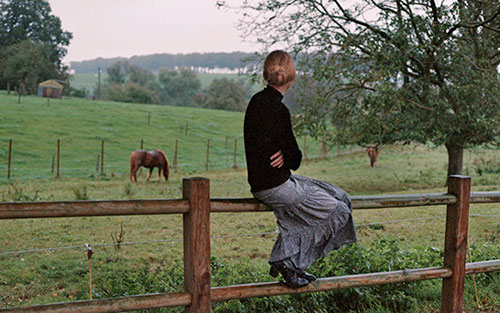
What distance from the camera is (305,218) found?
307cm

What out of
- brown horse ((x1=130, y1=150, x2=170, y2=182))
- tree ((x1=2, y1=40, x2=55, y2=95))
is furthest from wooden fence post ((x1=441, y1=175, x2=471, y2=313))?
tree ((x1=2, y1=40, x2=55, y2=95))

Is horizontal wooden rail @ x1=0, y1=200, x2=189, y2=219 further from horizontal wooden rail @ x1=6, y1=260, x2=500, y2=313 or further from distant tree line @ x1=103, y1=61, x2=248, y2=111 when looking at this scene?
distant tree line @ x1=103, y1=61, x2=248, y2=111

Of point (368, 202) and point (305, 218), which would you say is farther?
point (368, 202)

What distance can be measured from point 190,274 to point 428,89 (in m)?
12.2

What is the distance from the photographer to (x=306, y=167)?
931 inches

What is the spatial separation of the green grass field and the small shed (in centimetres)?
413

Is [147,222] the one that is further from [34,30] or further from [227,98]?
[227,98]

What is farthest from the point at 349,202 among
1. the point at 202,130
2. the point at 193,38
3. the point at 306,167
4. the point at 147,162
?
the point at 193,38

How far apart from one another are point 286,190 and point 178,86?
66.0m

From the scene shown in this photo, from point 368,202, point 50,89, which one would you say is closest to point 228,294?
point 368,202

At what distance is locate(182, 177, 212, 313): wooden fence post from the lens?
2.93 m

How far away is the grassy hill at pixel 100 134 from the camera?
2583 cm

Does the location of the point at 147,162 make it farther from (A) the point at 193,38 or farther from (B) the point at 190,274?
(A) the point at 193,38

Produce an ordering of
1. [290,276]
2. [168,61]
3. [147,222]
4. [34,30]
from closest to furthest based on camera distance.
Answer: [290,276]
[147,222]
[34,30]
[168,61]
